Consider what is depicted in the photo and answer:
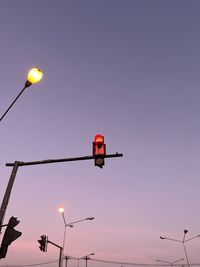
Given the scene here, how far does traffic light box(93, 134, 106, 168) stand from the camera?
8.24m

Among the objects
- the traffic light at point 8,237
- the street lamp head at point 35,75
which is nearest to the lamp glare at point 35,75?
the street lamp head at point 35,75

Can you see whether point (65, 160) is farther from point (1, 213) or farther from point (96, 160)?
A: point (1, 213)

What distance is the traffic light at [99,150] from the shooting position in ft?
27.0

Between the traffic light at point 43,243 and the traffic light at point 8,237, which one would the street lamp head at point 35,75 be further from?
the traffic light at point 43,243

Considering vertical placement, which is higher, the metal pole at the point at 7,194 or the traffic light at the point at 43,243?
the traffic light at the point at 43,243

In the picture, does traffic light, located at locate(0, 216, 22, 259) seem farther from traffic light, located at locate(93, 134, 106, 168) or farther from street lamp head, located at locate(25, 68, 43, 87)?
street lamp head, located at locate(25, 68, 43, 87)

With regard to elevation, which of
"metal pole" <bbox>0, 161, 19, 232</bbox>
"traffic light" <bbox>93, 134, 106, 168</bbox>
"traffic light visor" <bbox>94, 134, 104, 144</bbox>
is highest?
"traffic light visor" <bbox>94, 134, 104, 144</bbox>

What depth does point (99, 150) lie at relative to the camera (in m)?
8.38

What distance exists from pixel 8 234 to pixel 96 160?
304cm

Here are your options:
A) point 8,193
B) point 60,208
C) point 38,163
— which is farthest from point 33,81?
point 60,208

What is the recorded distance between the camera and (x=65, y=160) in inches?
344

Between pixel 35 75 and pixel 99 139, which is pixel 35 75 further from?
pixel 99 139

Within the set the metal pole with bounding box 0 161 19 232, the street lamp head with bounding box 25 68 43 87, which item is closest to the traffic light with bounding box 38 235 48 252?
the metal pole with bounding box 0 161 19 232

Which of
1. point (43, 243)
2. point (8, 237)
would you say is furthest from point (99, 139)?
point (43, 243)
